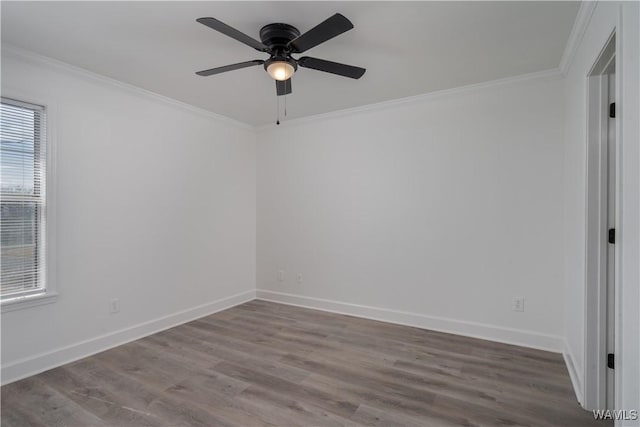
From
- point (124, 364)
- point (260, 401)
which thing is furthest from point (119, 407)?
point (260, 401)

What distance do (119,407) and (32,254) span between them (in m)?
1.45

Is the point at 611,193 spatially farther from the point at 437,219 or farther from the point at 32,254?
the point at 32,254

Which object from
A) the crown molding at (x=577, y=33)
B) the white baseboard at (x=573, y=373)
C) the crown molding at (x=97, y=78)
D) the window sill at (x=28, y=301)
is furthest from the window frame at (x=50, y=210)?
the white baseboard at (x=573, y=373)

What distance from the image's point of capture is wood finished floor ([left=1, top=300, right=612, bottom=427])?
197 cm

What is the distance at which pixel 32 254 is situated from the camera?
8.39 feet

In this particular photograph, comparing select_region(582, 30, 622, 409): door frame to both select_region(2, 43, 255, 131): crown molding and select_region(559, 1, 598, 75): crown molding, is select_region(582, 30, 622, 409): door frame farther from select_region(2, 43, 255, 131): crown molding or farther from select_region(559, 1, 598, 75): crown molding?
select_region(2, 43, 255, 131): crown molding

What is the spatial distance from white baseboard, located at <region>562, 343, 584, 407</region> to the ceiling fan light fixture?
2.90m

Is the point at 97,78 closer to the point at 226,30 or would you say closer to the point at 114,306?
the point at 226,30

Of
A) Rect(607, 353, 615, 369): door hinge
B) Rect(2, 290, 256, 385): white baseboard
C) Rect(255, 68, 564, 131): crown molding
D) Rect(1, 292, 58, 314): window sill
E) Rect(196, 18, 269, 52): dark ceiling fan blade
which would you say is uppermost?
Rect(255, 68, 564, 131): crown molding

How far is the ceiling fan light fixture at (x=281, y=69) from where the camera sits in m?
2.16

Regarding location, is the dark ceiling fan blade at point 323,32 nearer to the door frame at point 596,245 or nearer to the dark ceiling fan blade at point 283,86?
the dark ceiling fan blade at point 283,86

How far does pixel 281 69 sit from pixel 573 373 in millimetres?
3068

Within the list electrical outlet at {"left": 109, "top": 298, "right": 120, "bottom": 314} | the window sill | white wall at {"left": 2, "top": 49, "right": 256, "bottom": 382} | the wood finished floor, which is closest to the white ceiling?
white wall at {"left": 2, "top": 49, "right": 256, "bottom": 382}

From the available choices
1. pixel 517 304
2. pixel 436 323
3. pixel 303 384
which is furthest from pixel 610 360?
pixel 303 384
